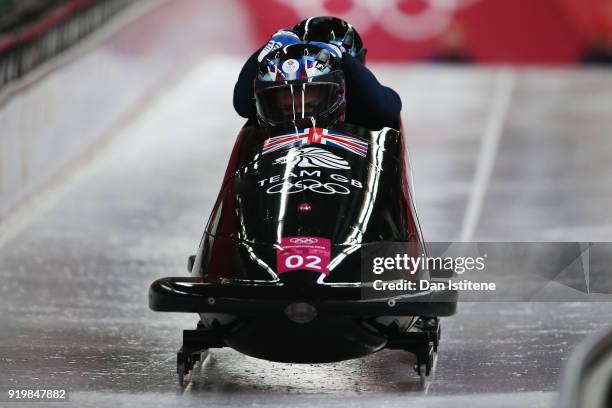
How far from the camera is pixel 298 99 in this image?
557 cm

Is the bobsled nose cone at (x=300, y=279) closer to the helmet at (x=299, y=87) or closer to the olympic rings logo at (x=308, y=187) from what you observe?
the olympic rings logo at (x=308, y=187)

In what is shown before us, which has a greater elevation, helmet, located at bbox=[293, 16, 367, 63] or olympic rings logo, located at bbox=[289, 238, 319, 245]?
helmet, located at bbox=[293, 16, 367, 63]

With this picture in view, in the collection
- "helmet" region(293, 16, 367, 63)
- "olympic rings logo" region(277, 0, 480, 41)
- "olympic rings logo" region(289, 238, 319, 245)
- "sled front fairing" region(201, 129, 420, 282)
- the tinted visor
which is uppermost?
"olympic rings logo" region(277, 0, 480, 41)

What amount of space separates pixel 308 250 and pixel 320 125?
99cm

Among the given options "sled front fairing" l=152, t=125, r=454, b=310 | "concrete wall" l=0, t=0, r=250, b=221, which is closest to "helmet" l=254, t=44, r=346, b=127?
"sled front fairing" l=152, t=125, r=454, b=310

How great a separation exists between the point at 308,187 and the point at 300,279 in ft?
1.91

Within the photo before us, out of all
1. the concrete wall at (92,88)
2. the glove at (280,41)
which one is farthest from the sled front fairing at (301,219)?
the concrete wall at (92,88)

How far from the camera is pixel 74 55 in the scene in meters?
10.3

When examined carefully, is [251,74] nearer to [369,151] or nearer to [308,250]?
[369,151]

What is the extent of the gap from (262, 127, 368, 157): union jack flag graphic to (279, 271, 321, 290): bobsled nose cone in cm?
91

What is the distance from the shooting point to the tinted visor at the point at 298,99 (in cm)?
555

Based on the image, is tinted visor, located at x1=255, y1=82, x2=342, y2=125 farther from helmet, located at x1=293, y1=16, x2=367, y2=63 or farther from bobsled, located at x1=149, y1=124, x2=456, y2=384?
helmet, located at x1=293, y1=16, x2=367, y2=63

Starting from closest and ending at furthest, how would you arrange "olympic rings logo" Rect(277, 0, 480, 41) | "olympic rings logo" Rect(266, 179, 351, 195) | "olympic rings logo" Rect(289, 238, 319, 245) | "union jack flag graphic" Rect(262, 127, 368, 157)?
"olympic rings logo" Rect(289, 238, 319, 245) → "olympic rings logo" Rect(266, 179, 351, 195) → "union jack flag graphic" Rect(262, 127, 368, 157) → "olympic rings logo" Rect(277, 0, 480, 41)

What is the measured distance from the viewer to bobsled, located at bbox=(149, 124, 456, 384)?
4.47m
